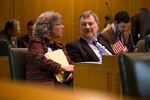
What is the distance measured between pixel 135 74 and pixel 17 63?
5.70 feet

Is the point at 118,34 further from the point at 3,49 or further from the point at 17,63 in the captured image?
the point at 17,63

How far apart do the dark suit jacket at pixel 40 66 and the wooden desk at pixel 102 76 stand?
31cm

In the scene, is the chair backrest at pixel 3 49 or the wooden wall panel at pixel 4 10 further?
the wooden wall panel at pixel 4 10

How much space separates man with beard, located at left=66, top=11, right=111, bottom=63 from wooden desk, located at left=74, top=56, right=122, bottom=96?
703 millimetres

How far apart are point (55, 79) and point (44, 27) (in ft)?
1.54

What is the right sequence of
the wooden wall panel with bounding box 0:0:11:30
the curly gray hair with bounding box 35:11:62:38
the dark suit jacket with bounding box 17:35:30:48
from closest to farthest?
the curly gray hair with bounding box 35:11:62:38 → the dark suit jacket with bounding box 17:35:30:48 → the wooden wall panel with bounding box 0:0:11:30

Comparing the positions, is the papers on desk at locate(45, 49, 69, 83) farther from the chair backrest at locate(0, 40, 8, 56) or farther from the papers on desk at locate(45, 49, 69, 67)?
the chair backrest at locate(0, 40, 8, 56)

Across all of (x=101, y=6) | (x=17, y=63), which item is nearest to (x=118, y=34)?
(x=17, y=63)

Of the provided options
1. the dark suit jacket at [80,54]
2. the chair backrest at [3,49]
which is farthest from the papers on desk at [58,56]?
the chair backrest at [3,49]

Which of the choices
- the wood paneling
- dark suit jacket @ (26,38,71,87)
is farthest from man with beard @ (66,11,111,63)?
the wood paneling

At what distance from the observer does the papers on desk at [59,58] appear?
2959 millimetres

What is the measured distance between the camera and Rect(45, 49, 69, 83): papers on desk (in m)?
2.96

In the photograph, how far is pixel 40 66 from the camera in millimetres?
2941

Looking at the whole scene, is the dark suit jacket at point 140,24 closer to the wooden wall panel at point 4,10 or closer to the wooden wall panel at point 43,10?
the wooden wall panel at point 43,10
